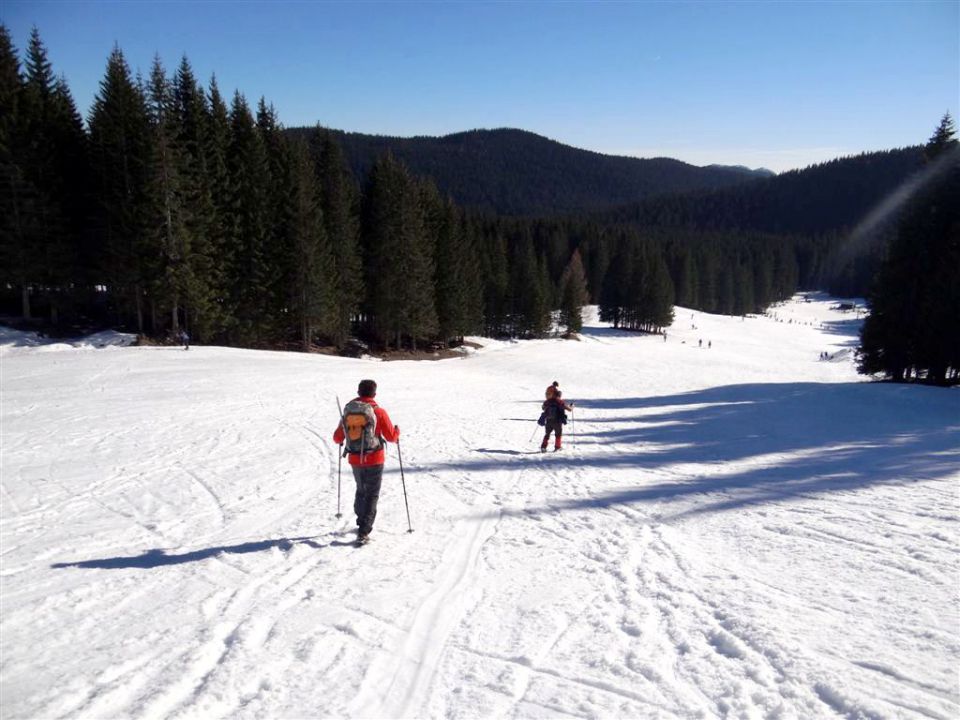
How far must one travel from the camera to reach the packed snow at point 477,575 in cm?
414

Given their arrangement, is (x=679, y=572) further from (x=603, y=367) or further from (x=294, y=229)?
(x=294, y=229)

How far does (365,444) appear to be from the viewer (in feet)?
23.2

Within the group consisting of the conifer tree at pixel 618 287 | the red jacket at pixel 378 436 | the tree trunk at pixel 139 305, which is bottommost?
the red jacket at pixel 378 436

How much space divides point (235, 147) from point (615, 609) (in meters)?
41.8

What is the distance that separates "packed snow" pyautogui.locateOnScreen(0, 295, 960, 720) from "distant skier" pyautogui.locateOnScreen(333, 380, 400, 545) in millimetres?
498

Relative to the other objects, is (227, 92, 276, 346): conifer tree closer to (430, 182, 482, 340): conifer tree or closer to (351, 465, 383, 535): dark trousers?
(430, 182, 482, 340): conifer tree

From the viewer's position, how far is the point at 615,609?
17.9 ft

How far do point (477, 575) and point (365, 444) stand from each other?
221 centimetres

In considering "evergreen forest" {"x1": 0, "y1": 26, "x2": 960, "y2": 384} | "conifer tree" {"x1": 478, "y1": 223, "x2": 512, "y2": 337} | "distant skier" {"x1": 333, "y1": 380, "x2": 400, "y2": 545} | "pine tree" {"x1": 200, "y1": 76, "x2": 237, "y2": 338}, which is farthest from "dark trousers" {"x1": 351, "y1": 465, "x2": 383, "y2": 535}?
A: "conifer tree" {"x1": 478, "y1": 223, "x2": 512, "y2": 337}

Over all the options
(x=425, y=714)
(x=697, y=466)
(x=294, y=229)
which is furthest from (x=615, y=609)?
(x=294, y=229)

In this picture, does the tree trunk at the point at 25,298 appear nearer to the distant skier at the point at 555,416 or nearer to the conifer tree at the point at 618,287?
the distant skier at the point at 555,416

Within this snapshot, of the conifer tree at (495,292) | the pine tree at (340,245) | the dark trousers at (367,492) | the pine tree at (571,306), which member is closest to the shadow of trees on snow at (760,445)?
the dark trousers at (367,492)

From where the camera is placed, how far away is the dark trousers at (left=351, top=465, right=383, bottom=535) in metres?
7.18

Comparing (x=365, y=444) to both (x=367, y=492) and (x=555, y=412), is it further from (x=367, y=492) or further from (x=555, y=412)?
(x=555, y=412)
